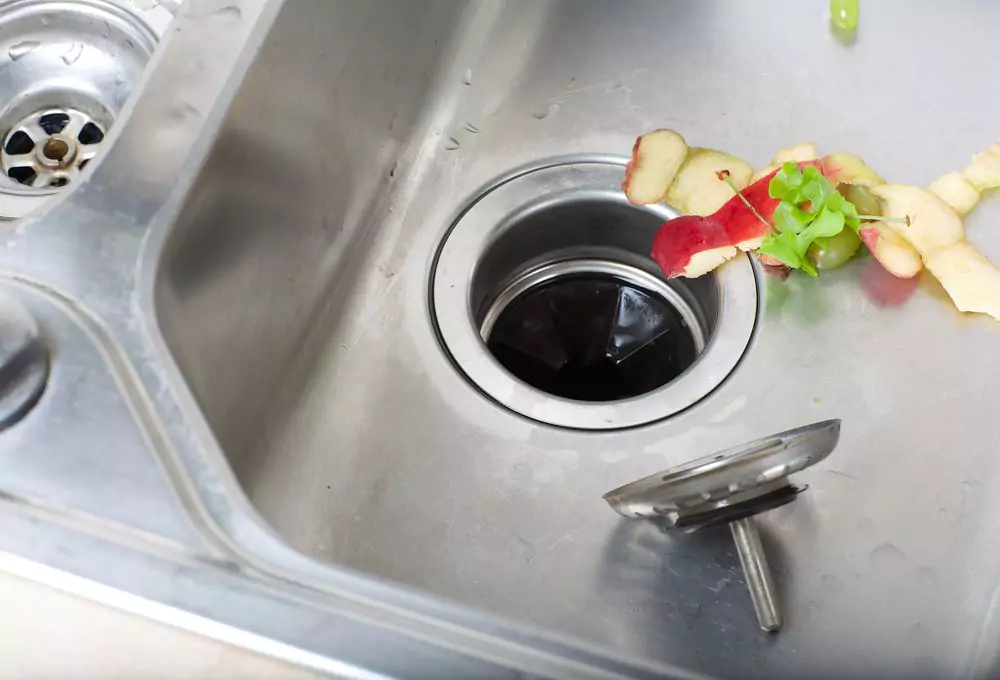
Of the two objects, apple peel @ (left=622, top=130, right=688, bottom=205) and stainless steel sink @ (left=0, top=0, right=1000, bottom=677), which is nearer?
stainless steel sink @ (left=0, top=0, right=1000, bottom=677)

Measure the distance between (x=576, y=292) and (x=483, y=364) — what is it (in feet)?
0.47

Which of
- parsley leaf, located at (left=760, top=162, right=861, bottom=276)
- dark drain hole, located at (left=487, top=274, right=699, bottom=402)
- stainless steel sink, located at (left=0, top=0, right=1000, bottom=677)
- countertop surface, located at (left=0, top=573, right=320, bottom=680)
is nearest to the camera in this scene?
countertop surface, located at (left=0, top=573, right=320, bottom=680)

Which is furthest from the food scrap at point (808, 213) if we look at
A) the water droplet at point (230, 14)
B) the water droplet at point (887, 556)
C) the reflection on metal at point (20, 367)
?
the reflection on metal at point (20, 367)

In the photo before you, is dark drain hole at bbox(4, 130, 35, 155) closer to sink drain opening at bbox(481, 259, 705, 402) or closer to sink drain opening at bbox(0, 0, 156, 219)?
sink drain opening at bbox(0, 0, 156, 219)

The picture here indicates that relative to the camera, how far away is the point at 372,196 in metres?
0.66

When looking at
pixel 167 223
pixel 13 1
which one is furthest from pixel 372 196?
pixel 13 1

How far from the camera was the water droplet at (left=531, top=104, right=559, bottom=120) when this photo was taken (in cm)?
70

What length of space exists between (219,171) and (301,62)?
10 centimetres

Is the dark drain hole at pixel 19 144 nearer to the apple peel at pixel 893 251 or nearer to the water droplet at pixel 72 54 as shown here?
the water droplet at pixel 72 54

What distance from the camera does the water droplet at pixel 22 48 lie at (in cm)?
68

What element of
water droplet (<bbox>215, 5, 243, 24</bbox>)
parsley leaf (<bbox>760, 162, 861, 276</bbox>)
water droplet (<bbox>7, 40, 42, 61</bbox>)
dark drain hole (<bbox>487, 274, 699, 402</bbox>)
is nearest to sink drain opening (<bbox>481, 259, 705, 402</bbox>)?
dark drain hole (<bbox>487, 274, 699, 402</bbox>)

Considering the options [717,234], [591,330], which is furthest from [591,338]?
[717,234]

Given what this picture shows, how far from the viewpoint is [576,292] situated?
0.70 m

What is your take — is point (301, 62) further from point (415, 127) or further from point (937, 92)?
point (937, 92)
